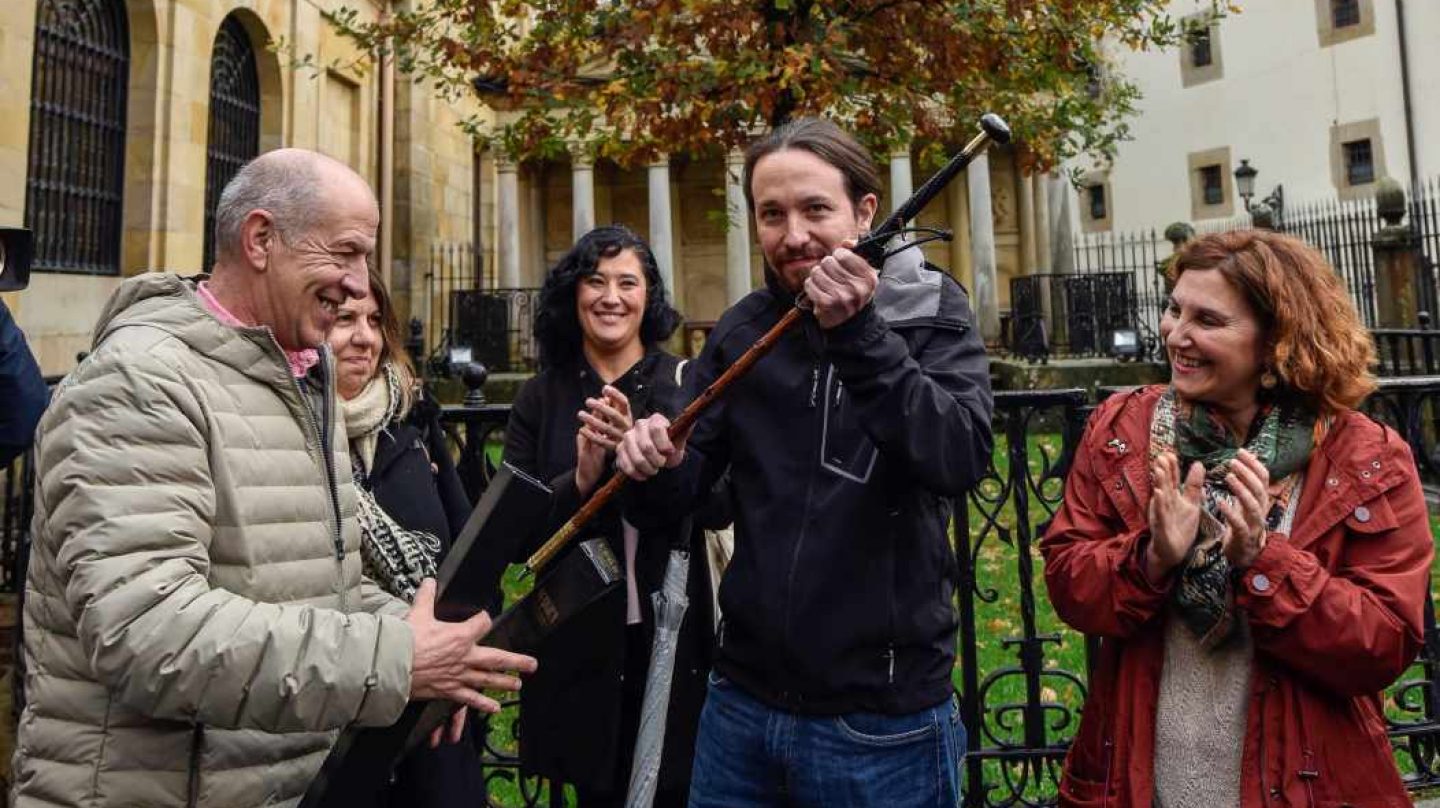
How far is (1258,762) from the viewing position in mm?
1906

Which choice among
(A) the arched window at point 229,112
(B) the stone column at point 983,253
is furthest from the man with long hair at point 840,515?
(B) the stone column at point 983,253

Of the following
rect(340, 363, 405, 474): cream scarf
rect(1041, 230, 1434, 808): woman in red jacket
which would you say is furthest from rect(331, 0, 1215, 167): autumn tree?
rect(1041, 230, 1434, 808): woman in red jacket

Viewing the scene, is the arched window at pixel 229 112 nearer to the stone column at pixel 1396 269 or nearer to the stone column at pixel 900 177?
the stone column at pixel 900 177

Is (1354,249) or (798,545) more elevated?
(1354,249)

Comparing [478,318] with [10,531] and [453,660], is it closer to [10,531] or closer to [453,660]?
[10,531]

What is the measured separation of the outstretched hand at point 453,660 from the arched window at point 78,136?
939 cm

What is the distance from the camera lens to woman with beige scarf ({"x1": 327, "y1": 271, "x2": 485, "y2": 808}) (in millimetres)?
2367

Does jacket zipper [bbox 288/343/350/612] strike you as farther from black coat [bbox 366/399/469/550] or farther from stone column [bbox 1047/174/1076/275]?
stone column [bbox 1047/174/1076/275]

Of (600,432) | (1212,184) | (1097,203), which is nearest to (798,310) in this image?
(600,432)

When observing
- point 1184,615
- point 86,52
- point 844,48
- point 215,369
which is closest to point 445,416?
point 215,369

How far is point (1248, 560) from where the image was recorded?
6.13ft

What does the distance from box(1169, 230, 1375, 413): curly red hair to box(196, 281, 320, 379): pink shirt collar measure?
2.06 meters

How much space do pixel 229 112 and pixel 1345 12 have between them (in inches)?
1039

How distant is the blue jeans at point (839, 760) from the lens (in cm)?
183
